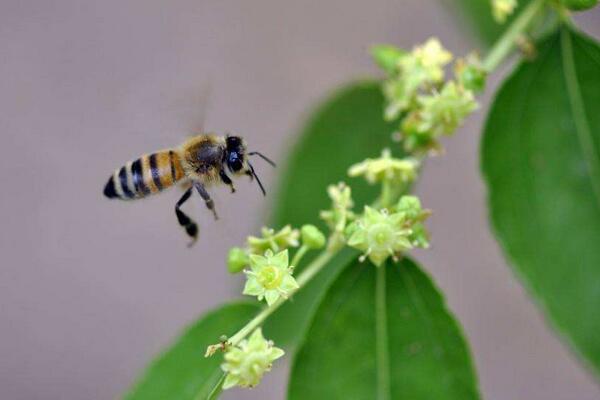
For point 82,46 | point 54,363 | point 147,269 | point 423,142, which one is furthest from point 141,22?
point 423,142

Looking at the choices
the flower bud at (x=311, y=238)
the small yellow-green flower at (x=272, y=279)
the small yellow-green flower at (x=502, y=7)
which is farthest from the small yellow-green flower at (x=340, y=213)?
the small yellow-green flower at (x=502, y=7)

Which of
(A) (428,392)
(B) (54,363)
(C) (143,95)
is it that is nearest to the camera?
(A) (428,392)

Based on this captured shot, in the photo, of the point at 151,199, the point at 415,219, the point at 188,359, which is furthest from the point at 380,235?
the point at 151,199

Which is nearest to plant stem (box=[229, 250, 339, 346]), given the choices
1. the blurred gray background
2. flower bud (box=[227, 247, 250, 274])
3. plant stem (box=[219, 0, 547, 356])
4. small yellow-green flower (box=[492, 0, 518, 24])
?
plant stem (box=[219, 0, 547, 356])

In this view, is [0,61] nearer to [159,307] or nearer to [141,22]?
[141,22]

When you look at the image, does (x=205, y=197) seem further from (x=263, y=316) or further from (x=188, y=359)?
(x=263, y=316)

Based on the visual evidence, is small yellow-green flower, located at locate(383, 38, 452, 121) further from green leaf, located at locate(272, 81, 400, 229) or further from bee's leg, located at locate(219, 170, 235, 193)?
bee's leg, located at locate(219, 170, 235, 193)

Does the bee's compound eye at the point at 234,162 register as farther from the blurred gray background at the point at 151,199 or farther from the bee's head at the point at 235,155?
the blurred gray background at the point at 151,199

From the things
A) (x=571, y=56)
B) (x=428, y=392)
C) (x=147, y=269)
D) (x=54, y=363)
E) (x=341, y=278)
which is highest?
(x=147, y=269)
